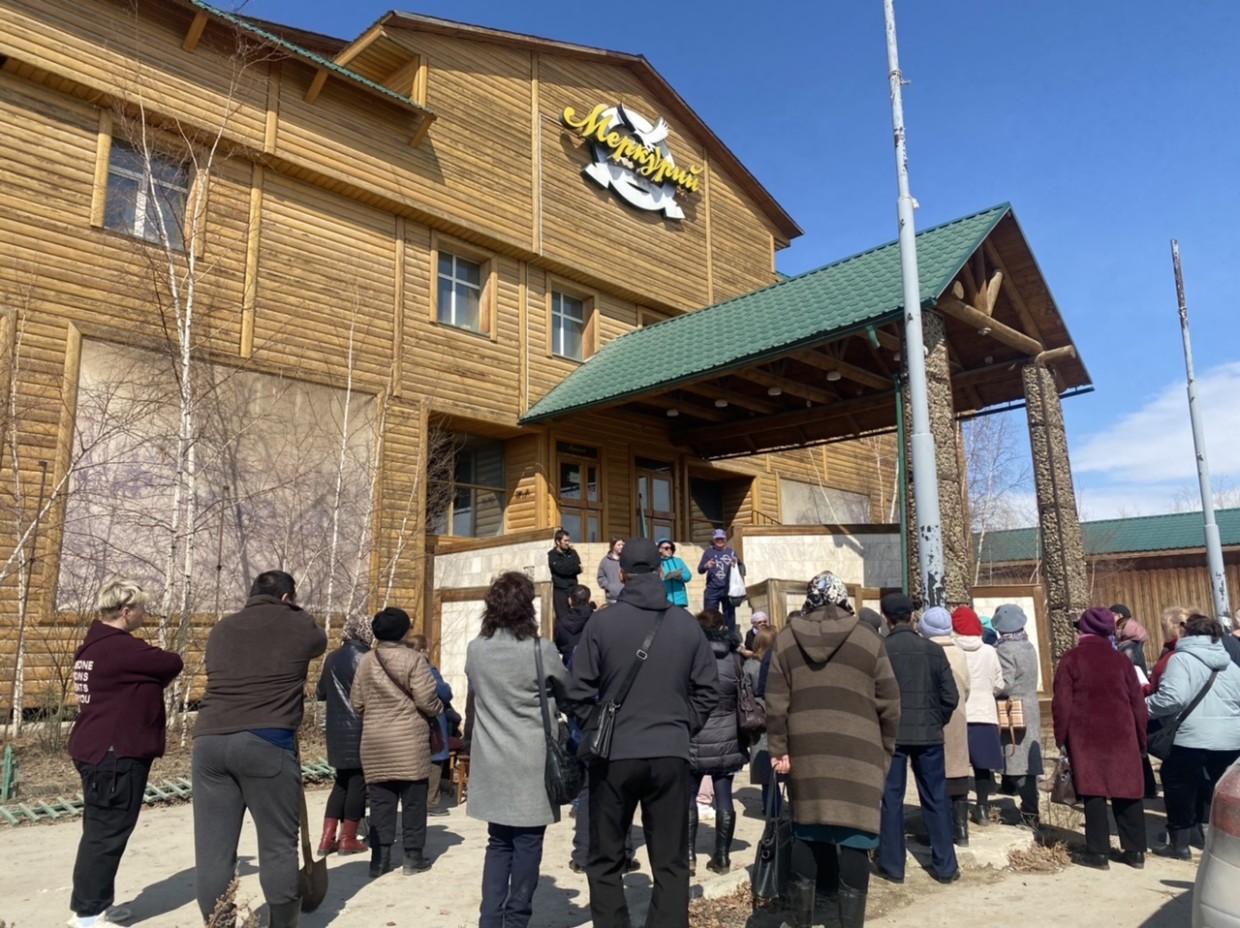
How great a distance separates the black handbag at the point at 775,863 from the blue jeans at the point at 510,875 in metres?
1.26

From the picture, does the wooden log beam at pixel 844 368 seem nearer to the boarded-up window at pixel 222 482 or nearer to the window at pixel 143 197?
the boarded-up window at pixel 222 482

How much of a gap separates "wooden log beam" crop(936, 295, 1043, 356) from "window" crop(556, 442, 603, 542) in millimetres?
8032

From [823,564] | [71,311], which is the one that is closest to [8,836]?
[71,311]

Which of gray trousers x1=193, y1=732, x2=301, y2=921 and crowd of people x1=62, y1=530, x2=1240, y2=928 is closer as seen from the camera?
crowd of people x1=62, y1=530, x2=1240, y2=928

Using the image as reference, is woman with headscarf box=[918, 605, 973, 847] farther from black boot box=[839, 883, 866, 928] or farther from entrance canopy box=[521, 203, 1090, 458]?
entrance canopy box=[521, 203, 1090, 458]

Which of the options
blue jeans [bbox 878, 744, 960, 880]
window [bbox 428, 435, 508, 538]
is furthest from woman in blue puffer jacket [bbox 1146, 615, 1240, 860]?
window [bbox 428, 435, 508, 538]

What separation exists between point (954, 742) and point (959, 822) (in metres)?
0.63

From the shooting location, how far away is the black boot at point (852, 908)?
14.2 feet

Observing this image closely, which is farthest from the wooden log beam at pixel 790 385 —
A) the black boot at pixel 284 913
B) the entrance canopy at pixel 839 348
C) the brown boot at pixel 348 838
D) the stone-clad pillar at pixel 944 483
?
the black boot at pixel 284 913

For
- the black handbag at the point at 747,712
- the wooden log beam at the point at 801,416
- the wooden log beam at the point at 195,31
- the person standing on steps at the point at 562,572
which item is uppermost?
the wooden log beam at the point at 195,31

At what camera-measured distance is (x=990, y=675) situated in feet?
22.8

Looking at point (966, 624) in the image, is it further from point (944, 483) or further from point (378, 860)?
point (378, 860)

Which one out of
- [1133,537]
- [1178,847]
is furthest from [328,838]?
[1133,537]

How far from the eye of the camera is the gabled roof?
15820 millimetres
